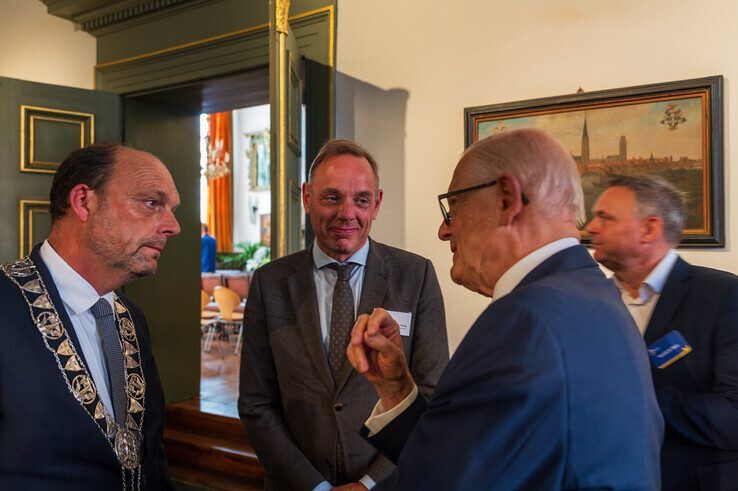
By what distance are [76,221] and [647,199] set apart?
1795 mm

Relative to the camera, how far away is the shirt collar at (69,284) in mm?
1542

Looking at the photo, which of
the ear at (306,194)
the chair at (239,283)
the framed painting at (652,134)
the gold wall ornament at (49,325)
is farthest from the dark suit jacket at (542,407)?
the chair at (239,283)

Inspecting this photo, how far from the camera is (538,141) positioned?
1100mm

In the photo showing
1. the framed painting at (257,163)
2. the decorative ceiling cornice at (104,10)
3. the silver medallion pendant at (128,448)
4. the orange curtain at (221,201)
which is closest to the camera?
the silver medallion pendant at (128,448)

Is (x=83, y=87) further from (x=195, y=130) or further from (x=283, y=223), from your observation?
(x=283, y=223)

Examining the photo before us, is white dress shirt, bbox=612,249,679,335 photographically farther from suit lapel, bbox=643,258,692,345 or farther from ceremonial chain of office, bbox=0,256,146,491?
ceremonial chain of office, bbox=0,256,146,491

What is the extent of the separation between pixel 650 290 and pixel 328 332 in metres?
1.08

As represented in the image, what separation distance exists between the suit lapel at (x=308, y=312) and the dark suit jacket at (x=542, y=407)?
92 cm

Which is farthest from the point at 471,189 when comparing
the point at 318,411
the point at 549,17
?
the point at 549,17

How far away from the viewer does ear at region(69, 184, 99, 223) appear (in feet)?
5.21

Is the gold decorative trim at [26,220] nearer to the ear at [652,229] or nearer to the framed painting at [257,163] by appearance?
the ear at [652,229]

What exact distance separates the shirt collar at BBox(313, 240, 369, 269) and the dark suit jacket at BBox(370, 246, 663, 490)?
1.07 m

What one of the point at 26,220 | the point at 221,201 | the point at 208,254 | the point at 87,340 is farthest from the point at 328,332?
the point at 221,201

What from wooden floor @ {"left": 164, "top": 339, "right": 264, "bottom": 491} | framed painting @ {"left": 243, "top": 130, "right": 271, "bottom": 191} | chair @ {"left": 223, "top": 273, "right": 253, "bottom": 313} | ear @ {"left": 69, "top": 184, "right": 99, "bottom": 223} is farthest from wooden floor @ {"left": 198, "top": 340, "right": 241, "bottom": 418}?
framed painting @ {"left": 243, "top": 130, "right": 271, "bottom": 191}
